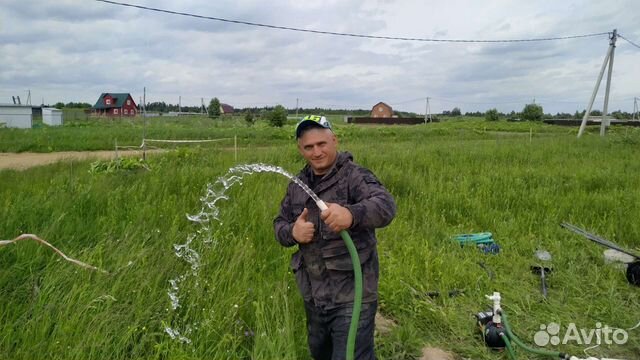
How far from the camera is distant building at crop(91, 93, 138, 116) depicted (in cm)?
6128

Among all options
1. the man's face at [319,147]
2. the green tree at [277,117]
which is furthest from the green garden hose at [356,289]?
the green tree at [277,117]

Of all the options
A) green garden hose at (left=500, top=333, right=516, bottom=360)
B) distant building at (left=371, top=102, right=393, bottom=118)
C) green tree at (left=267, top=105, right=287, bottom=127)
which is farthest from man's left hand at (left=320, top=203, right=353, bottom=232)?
distant building at (left=371, top=102, right=393, bottom=118)

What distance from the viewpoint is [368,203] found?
1.80m

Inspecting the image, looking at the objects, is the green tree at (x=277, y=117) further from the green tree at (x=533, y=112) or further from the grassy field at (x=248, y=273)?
the green tree at (x=533, y=112)

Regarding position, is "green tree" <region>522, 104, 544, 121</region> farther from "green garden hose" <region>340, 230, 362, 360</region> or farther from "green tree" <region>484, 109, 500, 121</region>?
"green garden hose" <region>340, 230, 362, 360</region>

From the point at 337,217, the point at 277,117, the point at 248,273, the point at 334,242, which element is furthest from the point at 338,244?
the point at 277,117

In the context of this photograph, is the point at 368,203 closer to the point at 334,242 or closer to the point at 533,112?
the point at 334,242

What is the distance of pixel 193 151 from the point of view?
9.96 m

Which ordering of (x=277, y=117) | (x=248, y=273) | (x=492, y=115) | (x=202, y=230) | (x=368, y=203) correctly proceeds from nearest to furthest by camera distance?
(x=368, y=203), (x=248, y=273), (x=202, y=230), (x=277, y=117), (x=492, y=115)

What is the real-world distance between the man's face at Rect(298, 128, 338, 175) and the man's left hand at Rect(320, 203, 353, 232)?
1.14ft

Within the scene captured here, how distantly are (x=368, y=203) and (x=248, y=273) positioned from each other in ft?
4.76

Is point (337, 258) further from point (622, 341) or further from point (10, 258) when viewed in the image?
point (622, 341)

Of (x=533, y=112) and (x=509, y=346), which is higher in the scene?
(x=533, y=112)

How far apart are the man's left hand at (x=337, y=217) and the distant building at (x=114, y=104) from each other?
65443mm
